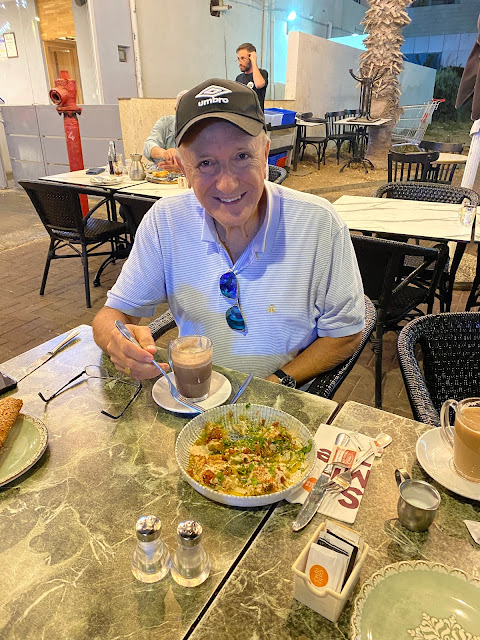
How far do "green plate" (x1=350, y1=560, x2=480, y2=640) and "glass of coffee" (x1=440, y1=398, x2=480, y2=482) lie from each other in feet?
0.93

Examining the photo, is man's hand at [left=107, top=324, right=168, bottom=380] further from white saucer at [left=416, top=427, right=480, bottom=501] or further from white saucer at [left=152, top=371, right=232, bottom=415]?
white saucer at [left=416, top=427, right=480, bottom=501]

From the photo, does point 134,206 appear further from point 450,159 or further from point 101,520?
point 450,159

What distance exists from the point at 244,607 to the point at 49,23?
460 inches

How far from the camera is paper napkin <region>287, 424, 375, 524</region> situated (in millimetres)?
904

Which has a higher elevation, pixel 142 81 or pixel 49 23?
pixel 49 23

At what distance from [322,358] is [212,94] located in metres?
0.91

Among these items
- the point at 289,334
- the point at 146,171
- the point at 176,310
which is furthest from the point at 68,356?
the point at 146,171

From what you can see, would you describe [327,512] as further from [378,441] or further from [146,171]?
[146,171]

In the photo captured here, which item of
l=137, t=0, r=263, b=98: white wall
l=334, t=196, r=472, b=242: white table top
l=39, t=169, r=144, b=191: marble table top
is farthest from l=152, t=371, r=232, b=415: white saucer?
l=137, t=0, r=263, b=98: white wall

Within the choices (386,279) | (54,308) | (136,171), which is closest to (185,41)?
(136,171)

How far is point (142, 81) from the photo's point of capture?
8617 mm

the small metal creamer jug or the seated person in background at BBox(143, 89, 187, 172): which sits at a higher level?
the seated person in background at BBox(143, 89, 187, 172)

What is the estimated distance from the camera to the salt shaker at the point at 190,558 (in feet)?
2.43

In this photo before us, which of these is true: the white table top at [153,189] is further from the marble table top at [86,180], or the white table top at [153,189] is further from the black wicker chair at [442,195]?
the black wicker chair at [442,195]
